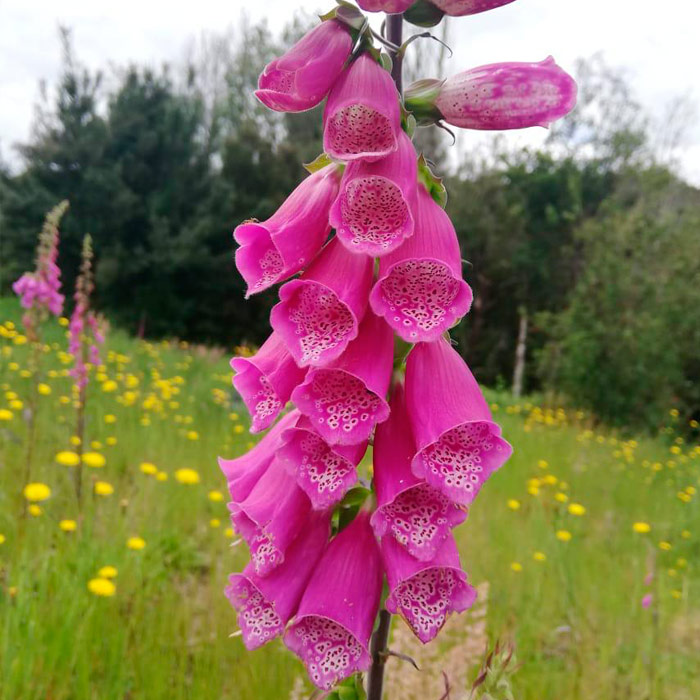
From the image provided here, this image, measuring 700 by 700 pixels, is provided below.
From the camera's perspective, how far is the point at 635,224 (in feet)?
36.1

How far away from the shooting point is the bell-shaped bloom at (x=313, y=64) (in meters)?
0.93

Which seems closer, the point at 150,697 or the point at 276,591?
the point at 276,591

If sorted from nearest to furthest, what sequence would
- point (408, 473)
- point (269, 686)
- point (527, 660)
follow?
point (408, 473) < point (269, 686) < point (527, 660)

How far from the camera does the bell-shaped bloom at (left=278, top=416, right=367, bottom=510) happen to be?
0.86 meters

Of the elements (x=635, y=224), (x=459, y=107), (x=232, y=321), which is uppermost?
→ (x=459, y=107)

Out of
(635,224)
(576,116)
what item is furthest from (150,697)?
(576,116)

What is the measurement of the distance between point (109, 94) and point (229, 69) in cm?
704

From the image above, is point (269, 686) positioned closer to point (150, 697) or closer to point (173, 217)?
point (150, 697)

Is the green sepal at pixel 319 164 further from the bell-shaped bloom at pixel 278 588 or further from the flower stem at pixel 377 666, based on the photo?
the flower stem at pixel 377 666

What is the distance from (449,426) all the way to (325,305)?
27 centimetres

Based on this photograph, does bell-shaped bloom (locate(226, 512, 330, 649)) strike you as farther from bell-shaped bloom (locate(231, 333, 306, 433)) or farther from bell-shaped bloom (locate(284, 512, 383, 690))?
bell-shaped bloom (locate(231, 333, 306, 433))

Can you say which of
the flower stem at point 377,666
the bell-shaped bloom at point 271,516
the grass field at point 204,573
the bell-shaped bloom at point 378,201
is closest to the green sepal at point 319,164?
the bell-shaped bloom at point 378,201

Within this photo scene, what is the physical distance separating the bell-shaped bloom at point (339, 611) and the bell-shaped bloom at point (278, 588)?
23 millimetres

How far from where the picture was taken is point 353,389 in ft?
2.97
